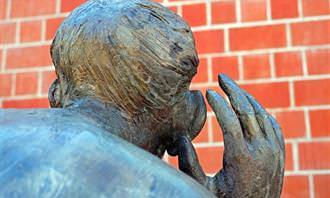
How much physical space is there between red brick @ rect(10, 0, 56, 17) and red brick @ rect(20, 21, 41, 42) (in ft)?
0.11

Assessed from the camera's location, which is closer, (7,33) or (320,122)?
(320,122)

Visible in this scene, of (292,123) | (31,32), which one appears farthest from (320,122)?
(31,32)

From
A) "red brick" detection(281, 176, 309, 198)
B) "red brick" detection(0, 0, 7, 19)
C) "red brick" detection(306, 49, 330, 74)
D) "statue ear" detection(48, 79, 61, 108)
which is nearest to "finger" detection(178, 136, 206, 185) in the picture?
"statue ear" detection(48, 79, 61, 108)

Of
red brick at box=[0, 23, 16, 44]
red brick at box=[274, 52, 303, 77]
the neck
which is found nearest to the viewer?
the neck

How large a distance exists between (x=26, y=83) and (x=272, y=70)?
73cm

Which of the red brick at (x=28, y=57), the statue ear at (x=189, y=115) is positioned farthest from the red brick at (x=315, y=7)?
the statue ear at (x=189, y=115)

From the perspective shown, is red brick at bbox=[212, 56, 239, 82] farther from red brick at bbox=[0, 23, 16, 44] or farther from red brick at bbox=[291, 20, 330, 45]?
red brick at bbox=[0, 23, 16, 44]

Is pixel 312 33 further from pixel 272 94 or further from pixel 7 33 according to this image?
pixel 7 33

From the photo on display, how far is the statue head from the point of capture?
2.36ft

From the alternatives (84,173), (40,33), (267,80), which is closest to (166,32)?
(84,173)

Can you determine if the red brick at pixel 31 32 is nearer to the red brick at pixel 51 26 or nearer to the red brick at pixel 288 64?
the red brick at pixel 51 26

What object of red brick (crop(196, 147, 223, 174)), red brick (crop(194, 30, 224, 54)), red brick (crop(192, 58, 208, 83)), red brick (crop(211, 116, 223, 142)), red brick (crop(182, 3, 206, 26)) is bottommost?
red brick (crop(196, 147, 223, 174))

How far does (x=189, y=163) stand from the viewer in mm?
782

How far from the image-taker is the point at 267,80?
1.75 metres
